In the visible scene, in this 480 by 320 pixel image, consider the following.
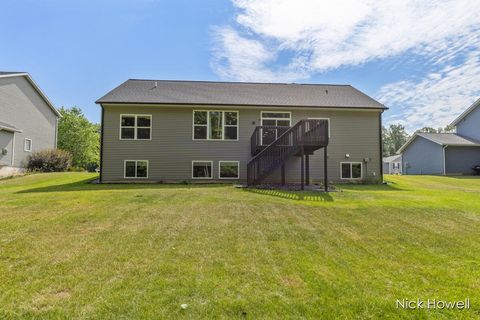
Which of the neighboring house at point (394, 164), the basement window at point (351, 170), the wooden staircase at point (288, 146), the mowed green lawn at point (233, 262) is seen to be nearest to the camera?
the mowed green lawn at point (233, 262)

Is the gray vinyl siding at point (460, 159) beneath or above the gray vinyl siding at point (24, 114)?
beneath

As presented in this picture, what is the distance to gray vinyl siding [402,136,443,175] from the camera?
24078 mm

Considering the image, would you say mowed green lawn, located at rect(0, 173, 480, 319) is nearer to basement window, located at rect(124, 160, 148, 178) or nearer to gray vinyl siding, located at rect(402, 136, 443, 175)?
basement window, located at rect(124, 160, 148, 178)

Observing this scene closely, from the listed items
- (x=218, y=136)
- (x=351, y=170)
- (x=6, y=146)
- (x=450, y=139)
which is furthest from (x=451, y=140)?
(x=6, y=146)

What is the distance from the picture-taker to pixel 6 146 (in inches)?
667

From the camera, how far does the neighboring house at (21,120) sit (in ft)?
56.4

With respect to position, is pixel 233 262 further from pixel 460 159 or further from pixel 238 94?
pixel 460 159

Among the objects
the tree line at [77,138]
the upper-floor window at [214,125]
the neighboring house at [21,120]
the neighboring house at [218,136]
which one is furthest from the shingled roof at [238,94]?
the tree line at [77,138]

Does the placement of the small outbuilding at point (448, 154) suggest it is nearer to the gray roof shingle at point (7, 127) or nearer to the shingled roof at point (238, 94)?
the shingled roof at point (238, 94)

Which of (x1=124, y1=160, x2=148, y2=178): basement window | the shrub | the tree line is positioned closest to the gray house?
(x1=124, y1=160, x2=148, y2=178): basement window

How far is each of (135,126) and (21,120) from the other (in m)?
11.0

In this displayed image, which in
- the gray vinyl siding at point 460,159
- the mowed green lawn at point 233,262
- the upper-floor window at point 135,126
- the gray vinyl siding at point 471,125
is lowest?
the mowed green lawn at point 233,262

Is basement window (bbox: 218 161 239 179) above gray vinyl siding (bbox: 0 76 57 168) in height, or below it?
below

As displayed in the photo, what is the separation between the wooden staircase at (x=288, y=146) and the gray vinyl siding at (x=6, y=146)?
51.1 feet
